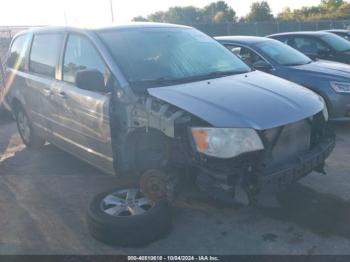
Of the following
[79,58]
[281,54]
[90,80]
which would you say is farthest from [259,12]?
[90,80]

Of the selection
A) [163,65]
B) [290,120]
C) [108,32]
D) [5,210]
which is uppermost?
[108,32]

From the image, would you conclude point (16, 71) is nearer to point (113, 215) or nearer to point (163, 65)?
point (163, 65)

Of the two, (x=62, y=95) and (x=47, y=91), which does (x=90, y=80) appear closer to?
(x=62, y=95)

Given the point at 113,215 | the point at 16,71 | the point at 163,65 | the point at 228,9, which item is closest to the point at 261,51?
the point at 163,65

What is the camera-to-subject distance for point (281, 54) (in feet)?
24.1

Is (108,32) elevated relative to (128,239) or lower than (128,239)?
elevated

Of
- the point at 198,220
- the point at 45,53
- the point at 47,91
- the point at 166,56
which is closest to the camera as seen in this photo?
the point at 198,220

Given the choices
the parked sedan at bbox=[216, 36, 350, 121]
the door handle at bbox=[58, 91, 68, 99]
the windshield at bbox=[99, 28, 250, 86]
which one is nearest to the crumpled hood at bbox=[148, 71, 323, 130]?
the windshield at bbox=[99, 28, 250, 86]

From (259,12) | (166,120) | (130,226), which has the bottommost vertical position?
(130,226)

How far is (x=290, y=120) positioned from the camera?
3.55m

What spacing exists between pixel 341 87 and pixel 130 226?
14.2 feet

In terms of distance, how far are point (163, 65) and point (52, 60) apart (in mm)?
1611

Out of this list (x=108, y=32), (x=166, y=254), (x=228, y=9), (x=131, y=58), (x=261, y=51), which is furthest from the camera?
(x=228, y=9)

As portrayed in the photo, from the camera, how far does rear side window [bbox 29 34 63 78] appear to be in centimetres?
507
